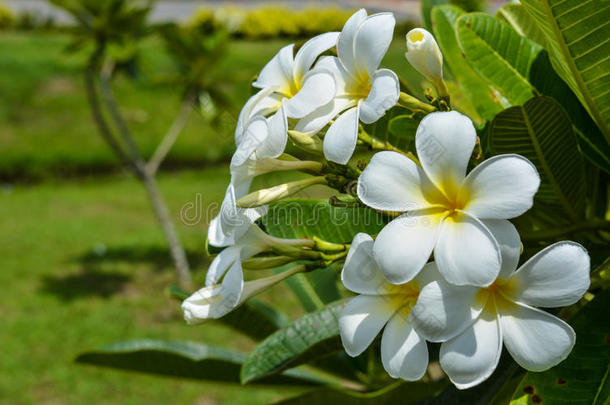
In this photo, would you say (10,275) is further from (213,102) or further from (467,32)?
(467,32)

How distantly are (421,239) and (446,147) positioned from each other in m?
0.07

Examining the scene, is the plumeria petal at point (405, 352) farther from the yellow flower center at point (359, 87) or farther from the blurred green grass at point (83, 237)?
the blurred green grass at point (83, 237)

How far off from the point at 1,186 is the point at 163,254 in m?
3.02

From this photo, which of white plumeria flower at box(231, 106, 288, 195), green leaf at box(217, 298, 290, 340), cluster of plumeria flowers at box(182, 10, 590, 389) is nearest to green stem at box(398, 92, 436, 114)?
cluster of plumeria flowers at box(182, 10, 590, 389)

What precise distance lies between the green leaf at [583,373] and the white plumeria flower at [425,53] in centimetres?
23

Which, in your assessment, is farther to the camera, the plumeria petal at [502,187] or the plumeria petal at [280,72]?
the plumeria petal at [280,72]

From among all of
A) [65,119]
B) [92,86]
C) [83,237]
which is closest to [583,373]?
[92,86]

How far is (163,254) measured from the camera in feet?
16.0

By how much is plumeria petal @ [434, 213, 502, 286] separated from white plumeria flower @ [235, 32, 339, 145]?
15 centimetres

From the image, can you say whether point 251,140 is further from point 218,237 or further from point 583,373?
point 583,373

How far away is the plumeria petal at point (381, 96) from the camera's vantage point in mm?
445

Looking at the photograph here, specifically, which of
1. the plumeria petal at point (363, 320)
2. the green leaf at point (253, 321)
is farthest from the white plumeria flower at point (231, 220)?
the green leaf at point (253, 321)

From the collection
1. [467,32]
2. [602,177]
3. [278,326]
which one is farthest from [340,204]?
[278,326]

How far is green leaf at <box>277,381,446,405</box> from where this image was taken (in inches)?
29.5
